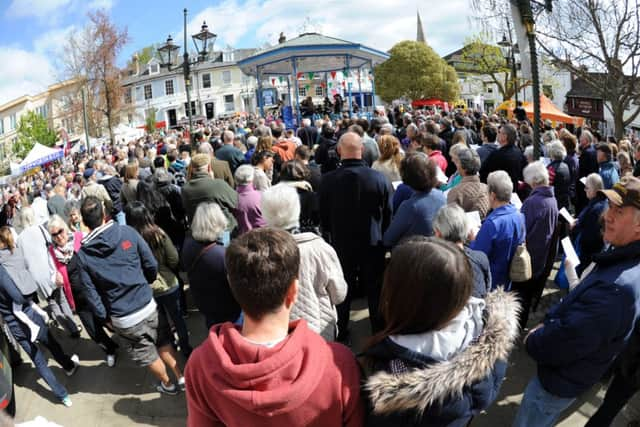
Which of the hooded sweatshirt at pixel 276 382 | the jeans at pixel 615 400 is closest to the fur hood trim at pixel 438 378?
the hooded sweatshirt at pixel 276 382

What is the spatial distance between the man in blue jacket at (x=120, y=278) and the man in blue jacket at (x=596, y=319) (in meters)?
3.07

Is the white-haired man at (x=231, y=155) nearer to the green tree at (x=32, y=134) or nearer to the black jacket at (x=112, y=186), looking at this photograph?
the black jacket at (x=112, y=186)

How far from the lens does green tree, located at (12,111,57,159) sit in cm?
5697

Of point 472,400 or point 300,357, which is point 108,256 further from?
point 472,400

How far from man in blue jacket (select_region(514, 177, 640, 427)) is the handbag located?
122 centimetres

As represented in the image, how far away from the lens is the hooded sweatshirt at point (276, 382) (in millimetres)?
1505

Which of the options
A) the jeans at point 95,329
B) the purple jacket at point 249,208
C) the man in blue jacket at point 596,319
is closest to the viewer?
the man in blue jacket at point 596,319

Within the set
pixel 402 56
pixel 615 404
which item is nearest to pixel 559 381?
pixel 615 404

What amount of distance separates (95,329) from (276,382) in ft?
12.8

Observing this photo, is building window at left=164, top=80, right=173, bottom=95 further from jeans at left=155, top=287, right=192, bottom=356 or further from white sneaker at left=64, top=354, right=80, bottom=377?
jeans at left=155, top=287, right=192, bottom=356

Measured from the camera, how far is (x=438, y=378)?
1532 mm

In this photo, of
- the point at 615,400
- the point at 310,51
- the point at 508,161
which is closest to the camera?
the point at 615,400

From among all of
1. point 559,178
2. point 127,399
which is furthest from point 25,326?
point 559,178

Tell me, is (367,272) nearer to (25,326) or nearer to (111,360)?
(111,360)
